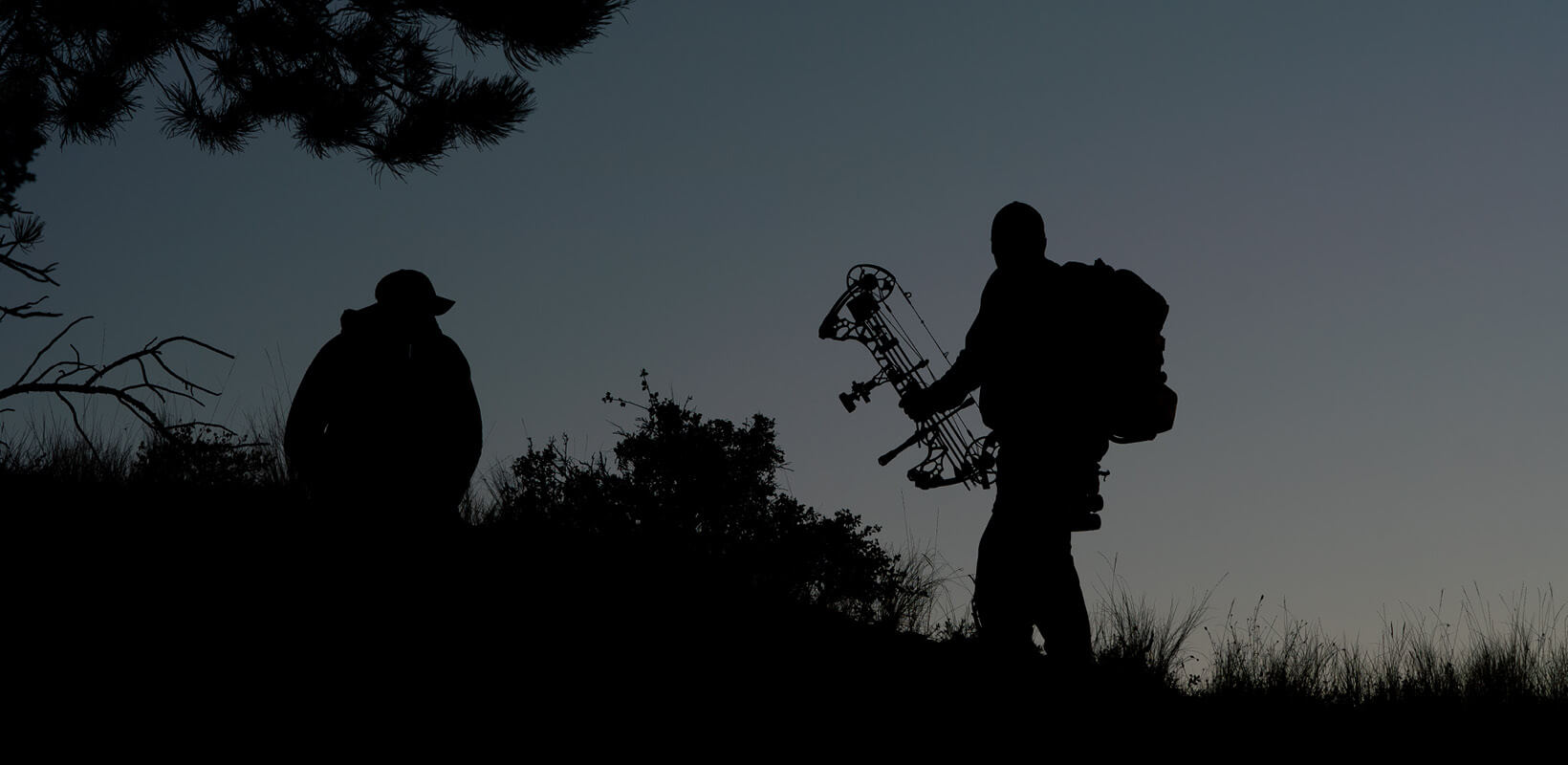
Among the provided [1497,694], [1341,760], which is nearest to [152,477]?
[1341,760]

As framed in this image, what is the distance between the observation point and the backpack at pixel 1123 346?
209 inches

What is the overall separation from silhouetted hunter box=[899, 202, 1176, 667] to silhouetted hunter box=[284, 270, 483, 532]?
96.5 inches

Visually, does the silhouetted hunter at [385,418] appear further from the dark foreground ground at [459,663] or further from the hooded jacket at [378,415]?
the dark foreground ground at [459,663]

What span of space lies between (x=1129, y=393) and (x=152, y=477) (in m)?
6.23

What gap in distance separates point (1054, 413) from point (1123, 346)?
41 centimetres

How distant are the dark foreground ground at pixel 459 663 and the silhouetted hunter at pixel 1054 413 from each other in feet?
0.88

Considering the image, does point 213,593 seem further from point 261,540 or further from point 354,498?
point 261,540

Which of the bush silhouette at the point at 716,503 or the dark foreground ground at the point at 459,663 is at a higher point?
the bush silhouette at the point at 716,503

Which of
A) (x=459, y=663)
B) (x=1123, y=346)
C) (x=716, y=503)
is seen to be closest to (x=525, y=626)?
(x=459, y=663)

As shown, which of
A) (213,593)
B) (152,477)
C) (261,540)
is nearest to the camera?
(213,593)

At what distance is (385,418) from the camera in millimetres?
5793

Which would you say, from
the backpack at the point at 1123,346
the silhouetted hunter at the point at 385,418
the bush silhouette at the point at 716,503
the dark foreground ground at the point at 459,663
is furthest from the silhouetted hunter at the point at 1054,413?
the bush silhouette at the point at 716,503

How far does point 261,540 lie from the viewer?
685 cm

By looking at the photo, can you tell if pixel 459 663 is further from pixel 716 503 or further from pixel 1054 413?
pixel 716 503
